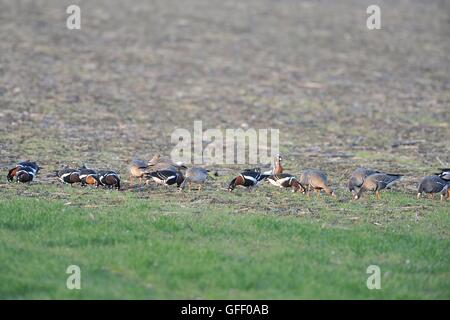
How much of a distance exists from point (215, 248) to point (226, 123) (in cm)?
1189

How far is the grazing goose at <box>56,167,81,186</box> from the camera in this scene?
13.7 metres

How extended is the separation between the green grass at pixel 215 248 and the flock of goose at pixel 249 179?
586 mm

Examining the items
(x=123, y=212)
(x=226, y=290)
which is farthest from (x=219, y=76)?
(x=226, y=290)

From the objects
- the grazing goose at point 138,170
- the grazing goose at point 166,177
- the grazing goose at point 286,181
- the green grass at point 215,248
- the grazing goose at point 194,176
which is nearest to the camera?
the green grass at point 215,248

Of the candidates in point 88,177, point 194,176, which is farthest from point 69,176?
point 194,176

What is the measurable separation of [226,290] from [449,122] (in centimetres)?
1522

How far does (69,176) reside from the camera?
45.2 ft

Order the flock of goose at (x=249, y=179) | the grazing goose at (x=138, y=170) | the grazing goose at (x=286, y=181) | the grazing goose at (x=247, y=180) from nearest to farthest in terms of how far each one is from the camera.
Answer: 1. the flock of goose at (x=249, y=179)
2. the grazing goose at (x=247, y=180)
3. the grazing goose at (x=286, y=181)
4. the grazing goose at (x=138, y=170)

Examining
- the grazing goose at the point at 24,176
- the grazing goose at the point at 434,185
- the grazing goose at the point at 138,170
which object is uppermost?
the grazing goose at the point at 138,170

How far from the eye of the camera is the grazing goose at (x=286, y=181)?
13984 millimetres

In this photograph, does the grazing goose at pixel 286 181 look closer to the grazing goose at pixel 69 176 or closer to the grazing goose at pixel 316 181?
the grazing goose at pixel 316 181

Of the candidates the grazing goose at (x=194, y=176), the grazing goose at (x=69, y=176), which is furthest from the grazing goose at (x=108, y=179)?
the grazing goose at (x=194, y=176)

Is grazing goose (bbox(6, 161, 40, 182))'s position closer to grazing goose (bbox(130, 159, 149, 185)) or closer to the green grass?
the green grass

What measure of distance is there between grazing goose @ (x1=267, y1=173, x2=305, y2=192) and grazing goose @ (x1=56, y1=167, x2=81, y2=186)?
3614mm
